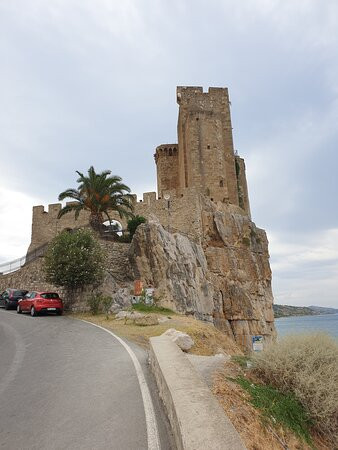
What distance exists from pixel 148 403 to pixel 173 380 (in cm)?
59

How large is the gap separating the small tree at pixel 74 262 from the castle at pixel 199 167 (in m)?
10.7

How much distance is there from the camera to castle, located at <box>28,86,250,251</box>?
1291 inches

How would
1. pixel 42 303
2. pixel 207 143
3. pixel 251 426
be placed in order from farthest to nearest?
pixel 207 143
pixel 42 303
pixel 251 426

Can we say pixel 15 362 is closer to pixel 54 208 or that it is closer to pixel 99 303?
pixel 99 303

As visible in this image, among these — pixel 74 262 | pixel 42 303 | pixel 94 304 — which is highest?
pixel 74 262

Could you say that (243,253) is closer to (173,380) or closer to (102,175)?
(102,175)

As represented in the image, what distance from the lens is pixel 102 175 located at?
1075 inches

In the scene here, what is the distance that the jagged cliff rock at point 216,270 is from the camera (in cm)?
2367

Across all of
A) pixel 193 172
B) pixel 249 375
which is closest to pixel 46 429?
pixel 249 375

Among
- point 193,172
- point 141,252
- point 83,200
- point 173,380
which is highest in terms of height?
point 193,172

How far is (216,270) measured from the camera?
30.8 meters

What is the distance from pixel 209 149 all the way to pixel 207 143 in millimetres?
672

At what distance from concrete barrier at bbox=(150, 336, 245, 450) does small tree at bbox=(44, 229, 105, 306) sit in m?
16.0

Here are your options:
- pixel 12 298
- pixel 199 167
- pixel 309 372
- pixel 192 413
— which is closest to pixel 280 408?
pixel 309 372
